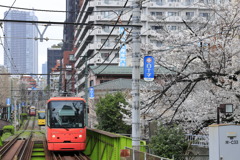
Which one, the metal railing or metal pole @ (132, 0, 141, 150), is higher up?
metal pole @ (132, 0, 141, 150)

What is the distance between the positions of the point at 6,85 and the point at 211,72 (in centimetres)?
6650

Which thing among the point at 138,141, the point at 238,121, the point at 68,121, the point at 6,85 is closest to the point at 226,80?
the point at 238,121

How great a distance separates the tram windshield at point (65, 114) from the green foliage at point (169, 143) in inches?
313

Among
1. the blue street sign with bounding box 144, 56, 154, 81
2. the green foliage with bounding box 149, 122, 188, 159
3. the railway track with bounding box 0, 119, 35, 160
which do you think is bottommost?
the railway track with bounding box 0, 119, 35, 160

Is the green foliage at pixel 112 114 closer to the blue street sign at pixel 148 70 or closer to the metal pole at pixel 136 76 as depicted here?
the blue street sign at pixel 148 70

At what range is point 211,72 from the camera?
627 inches

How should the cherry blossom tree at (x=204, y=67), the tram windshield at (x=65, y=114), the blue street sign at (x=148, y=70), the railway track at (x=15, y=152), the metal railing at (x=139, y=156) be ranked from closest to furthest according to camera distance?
the metal railing at (x=139, y=156)
the blue street sign at (x=148, y=70)
the cherry blossom tree at (x=204, y=67)
the tram windshield at (x=65, y=114)
the railway track at (x=15, y=152)

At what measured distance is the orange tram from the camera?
2192cm

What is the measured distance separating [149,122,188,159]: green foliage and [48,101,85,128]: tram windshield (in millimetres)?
7957

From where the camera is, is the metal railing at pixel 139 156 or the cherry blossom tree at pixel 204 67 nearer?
the metal railing at pixel 139 156

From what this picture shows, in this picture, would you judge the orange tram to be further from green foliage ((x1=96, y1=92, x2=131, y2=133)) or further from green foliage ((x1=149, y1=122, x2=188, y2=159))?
green foliage ((x1=149, y1=122, x2=188, y2=159))

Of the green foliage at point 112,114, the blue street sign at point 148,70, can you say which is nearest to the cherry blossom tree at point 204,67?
the blue street sign at point 148,70

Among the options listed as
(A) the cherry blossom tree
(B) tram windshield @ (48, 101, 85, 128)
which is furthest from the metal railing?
(B) tram windshield @ (48, 101, 85, 128)

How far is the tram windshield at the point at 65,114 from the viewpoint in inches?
870
